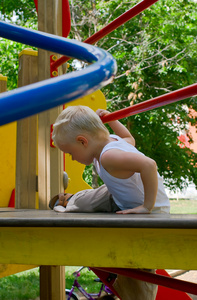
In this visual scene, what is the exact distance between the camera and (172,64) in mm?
9141

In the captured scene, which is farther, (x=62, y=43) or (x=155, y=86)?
(x=155, y=86)

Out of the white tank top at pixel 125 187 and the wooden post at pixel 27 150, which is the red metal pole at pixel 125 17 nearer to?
the wooden post at pixel 27 150

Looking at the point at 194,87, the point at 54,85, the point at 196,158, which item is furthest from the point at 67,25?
the point at 196,158

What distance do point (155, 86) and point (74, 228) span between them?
29.3 feet

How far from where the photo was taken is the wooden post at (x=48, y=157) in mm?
2020

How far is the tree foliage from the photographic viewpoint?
906 cm

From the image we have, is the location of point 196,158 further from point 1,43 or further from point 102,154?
point 102,154

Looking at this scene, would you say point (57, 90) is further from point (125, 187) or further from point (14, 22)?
point (14, 22)

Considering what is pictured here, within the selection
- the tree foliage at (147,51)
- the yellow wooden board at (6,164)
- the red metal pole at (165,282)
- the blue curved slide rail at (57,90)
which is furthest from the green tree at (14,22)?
the blue curved slide rail at (57,90)

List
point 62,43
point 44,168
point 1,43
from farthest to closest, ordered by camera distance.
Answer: point 1,43, point 44,168, point 62,43

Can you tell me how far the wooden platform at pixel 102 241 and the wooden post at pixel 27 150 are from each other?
104cm

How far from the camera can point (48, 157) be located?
6.64ft

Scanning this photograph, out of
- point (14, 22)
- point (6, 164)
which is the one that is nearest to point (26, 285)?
point (6, 164)

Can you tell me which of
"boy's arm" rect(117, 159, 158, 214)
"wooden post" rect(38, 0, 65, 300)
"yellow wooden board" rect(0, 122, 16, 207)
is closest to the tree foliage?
"yellow wooden board" rect(0, 122, 16, 207)
